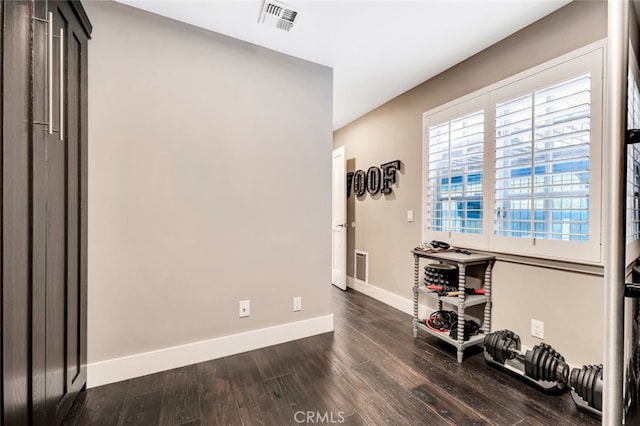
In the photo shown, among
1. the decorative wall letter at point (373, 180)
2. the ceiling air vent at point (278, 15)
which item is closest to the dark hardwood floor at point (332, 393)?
the decorative wall letter at point (373, 180)

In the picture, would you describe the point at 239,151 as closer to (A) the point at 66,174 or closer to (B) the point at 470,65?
(A) the point at 66,174

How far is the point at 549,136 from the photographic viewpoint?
1999 millimetres

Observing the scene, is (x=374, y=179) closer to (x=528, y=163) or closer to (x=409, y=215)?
(x=409, y=215)

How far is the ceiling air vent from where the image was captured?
1954 mm

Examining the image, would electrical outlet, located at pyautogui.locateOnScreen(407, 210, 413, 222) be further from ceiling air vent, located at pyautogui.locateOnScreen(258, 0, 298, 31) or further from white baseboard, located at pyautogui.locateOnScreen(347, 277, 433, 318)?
ceiling air vent, located at pyautogui.locateOnScreen(258, 0, 298, 31)

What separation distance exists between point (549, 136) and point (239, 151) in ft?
7.70

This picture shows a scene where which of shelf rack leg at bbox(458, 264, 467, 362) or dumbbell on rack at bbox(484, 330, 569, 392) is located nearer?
dumbbell on rack at bbox(484, 330, 569, 392)

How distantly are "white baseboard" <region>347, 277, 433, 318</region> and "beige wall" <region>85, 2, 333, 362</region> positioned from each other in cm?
109

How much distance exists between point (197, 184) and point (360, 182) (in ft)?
8.29

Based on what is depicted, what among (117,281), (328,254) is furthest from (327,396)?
(117,281)

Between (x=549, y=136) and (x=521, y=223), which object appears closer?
(x=549, y=136)

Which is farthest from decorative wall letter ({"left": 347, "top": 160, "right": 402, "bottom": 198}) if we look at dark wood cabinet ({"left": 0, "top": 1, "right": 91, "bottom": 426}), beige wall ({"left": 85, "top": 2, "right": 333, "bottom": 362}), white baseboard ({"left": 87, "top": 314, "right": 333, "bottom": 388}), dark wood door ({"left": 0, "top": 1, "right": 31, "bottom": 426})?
dark wood door ({"left": 0, "top": 1, "right": 31, "bottom": 426})

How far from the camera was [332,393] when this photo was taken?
180 centimetres

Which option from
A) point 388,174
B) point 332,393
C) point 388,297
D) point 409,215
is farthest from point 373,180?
point 332,393
